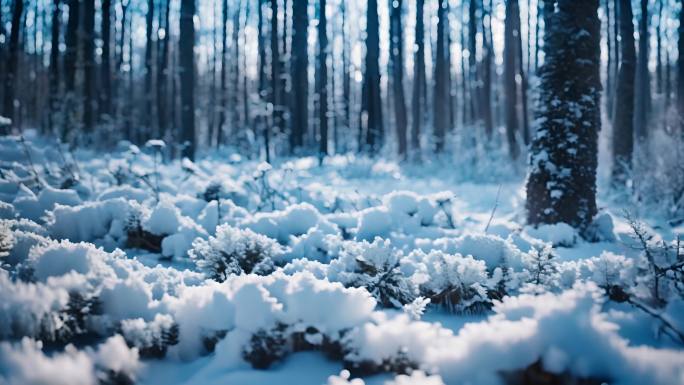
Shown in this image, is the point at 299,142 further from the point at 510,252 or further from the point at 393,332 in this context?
the point at 393,332

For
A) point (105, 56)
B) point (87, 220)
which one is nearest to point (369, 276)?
point (87, 220)

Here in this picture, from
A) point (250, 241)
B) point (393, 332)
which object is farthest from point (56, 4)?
point (393, 332)

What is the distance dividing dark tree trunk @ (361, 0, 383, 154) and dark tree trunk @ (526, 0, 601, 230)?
723 centimetres

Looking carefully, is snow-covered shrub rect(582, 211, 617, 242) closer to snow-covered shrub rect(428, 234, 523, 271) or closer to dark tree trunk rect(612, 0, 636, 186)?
snow-covered shrub rect(428, 234, 523, 271)

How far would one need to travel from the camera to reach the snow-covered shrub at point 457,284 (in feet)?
6.17

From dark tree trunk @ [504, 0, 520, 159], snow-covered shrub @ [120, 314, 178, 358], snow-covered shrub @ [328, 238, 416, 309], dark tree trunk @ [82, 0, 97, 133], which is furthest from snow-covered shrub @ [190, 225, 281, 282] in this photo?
dark tree trunk @ [82, 0, 97, 133]

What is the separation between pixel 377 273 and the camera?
1.99 meters

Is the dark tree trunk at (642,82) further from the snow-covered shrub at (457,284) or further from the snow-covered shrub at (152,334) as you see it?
the snow-covered shrub at (152,334)

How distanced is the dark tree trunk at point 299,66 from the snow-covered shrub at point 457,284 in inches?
412

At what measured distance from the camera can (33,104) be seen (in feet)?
83.5

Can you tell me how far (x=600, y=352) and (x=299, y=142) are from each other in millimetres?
12318

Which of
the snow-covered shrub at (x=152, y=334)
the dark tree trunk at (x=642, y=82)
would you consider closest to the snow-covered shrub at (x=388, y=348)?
the snow-covered shrub at (x=152, y=334)

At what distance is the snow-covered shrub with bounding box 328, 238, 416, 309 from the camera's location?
1929 mm

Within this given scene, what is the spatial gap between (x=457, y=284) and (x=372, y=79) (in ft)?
31.9
